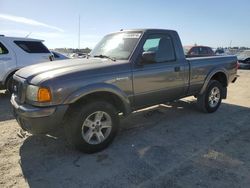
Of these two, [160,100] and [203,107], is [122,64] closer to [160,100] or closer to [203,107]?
[160,100]

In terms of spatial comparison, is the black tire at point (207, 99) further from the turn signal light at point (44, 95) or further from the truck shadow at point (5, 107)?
the truck shadow at point (5, 107)

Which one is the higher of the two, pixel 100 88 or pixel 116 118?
pixel 100 88

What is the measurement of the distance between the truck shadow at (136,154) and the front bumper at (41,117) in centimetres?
53

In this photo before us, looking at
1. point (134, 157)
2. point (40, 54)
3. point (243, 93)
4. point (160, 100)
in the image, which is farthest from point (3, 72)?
point (243, 93)

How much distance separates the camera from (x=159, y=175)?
3605 millimetres

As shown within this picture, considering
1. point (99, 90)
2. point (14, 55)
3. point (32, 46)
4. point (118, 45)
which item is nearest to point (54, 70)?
point (99, 90)

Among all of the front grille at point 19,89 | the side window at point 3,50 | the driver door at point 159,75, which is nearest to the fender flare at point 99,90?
the driver door at point 159,75

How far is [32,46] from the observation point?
8.95 m

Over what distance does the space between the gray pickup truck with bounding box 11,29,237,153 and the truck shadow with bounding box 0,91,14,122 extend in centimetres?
203

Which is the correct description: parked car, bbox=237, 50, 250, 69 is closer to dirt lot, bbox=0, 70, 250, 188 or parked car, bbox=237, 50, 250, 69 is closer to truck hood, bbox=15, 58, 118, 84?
dirt lot, bbox=0, 70, 250, 188

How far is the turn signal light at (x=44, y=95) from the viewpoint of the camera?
375 centimetres

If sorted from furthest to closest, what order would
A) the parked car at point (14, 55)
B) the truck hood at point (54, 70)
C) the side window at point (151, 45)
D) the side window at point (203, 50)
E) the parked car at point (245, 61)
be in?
the parked car at point (245, 61) → the side window at point (203, 50) → the parked car at point (14, 55) → the side window at point (151, 45) → the truck hood at point (54, 70)

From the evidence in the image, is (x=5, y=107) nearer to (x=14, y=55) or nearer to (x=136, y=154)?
(x=14, y=55)

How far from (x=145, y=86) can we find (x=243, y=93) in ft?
19.9
